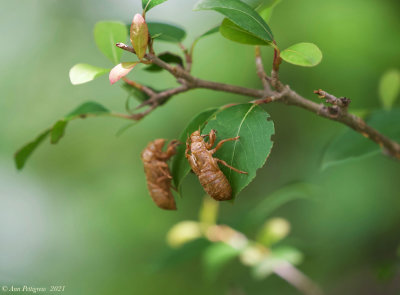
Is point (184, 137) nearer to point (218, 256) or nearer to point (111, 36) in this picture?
point (111, 36)

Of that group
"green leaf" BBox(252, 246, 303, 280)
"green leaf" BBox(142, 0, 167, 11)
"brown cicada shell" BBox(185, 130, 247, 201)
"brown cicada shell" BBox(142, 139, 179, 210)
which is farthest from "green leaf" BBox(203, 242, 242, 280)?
"green leaf" BBox(142, 0, 167, 11)

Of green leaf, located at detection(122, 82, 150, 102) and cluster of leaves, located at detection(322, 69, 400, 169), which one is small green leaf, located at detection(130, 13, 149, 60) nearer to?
green leaf, located at detection(122, 82, 150, 102)

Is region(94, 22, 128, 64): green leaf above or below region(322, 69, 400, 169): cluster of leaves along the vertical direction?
above

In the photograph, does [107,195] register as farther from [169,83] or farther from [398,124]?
[398,124]

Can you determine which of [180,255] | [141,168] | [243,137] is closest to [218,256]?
[180,255]

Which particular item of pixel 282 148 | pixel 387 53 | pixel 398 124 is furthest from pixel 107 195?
pixel 398 124

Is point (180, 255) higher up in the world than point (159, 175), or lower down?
lower down
